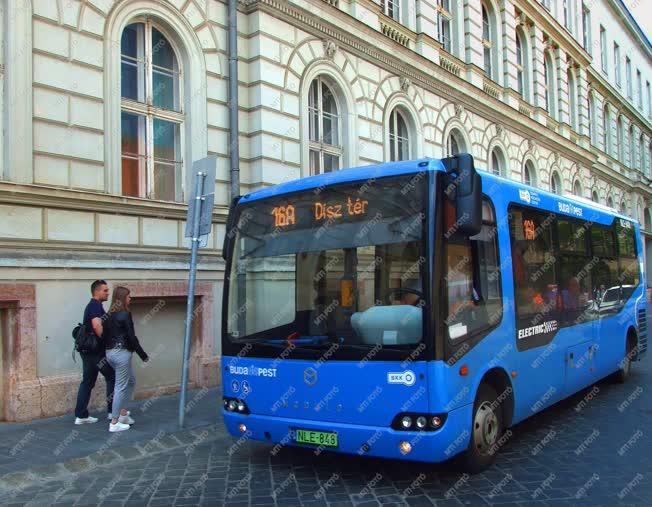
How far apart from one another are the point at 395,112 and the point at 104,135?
817 cm

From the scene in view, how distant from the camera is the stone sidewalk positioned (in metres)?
5.79

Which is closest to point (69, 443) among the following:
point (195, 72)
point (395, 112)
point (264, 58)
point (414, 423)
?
point (414, 423)

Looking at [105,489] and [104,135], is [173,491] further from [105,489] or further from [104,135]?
[104,135]

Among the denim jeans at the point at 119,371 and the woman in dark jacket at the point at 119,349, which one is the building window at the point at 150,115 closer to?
the woman in dark jacket at the point at 119,349

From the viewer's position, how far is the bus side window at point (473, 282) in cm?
511

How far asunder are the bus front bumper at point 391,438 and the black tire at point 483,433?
198mm

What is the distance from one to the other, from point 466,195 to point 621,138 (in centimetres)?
3343

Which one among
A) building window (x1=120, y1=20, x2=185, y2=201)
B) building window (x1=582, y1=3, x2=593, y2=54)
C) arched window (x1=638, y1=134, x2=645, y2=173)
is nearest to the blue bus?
building window (x1=120, y1=20, x2=185, y2=201)

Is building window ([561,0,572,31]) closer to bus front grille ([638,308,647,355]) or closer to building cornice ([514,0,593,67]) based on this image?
building cornice ([514,0,593,67])

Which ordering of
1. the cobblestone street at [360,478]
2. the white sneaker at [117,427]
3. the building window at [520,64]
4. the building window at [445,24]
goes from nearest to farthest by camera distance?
1. the cobblestone street at [360,478]
2. the white sneaker at [117,427]
3. the building window at [445,24]
4. the building window at [520,64]

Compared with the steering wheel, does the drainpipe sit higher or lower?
higher

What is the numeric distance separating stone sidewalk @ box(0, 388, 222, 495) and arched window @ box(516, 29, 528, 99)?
1786 centimetres

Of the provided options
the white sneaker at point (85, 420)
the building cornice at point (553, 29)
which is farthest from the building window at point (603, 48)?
the white sneaker at point (85, 420)

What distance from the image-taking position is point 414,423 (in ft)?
16.0
